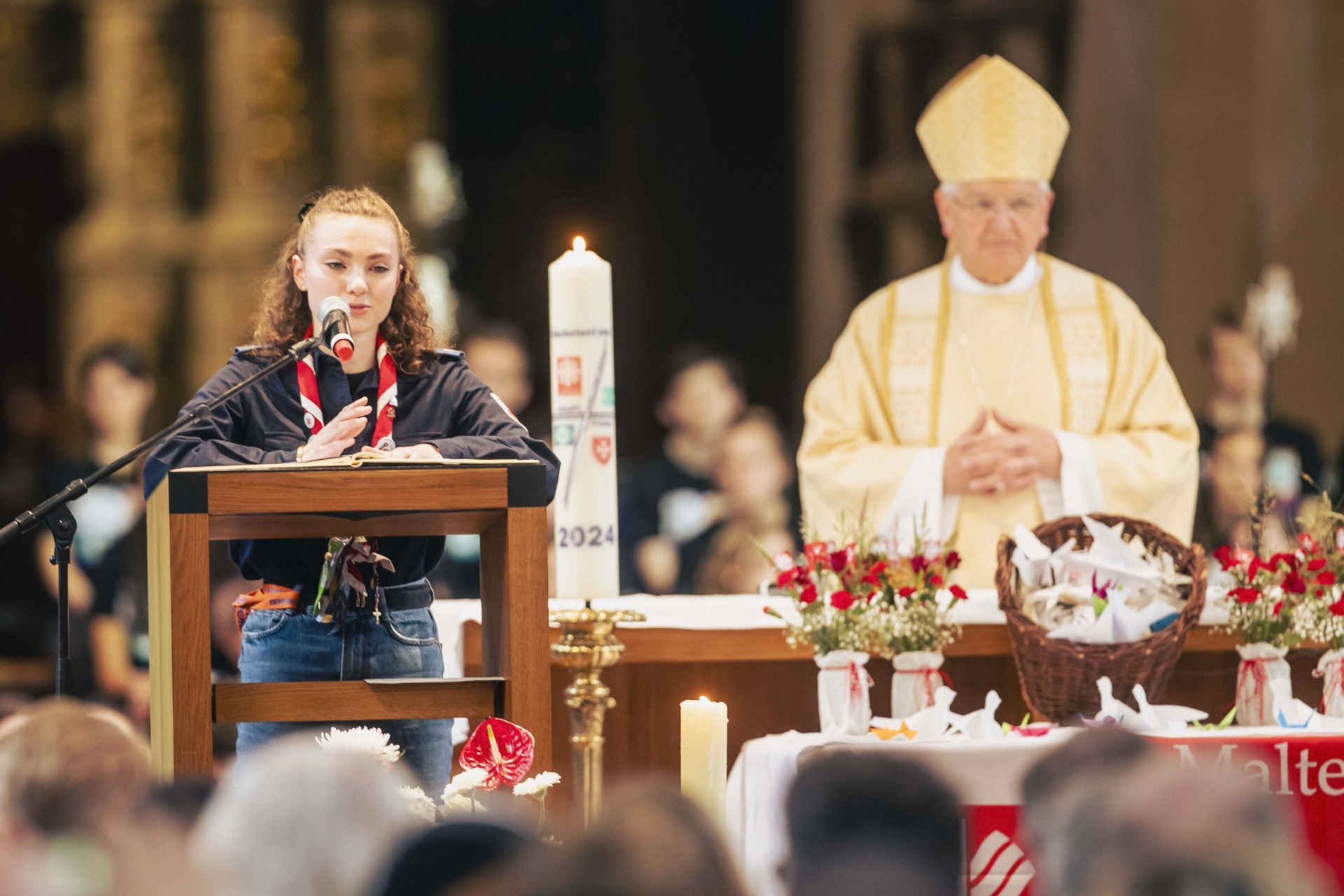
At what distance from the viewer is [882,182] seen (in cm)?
758

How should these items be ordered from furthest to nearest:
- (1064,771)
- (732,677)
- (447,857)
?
(732,677) < (1064,771) < (447,857)

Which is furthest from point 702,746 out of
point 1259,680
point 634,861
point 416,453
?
point 634,861

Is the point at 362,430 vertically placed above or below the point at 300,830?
above

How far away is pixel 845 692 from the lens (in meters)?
3.31

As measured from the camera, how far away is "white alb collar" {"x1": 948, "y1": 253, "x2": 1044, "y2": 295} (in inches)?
194

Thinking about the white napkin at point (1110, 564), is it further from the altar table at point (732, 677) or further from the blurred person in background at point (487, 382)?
the blurred person in background at point (487, 382)

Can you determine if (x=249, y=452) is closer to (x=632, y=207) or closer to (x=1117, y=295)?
(x=1117, y=295)

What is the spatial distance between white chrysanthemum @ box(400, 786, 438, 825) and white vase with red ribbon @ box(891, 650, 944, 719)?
131 centimetres

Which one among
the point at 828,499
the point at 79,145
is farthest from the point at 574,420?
the point at 79,145

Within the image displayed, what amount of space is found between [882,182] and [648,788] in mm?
6481

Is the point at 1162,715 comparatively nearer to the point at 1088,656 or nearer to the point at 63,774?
the point at 1088,656

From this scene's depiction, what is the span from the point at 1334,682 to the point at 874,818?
7.33ft

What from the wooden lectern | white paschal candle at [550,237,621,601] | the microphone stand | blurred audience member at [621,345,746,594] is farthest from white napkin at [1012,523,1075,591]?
blurred audience member at [621,345,746,594]

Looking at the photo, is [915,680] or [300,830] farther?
[915,680]
